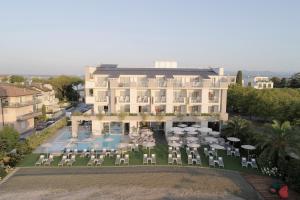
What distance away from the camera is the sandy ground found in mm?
16047

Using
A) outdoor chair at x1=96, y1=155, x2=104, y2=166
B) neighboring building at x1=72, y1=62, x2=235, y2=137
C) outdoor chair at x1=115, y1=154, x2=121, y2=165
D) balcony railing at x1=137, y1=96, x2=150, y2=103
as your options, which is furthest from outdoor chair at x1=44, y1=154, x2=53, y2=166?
balcony railing at x1=137, y1=96, x2=150, y2=103

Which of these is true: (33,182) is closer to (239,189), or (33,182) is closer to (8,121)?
(239,189)

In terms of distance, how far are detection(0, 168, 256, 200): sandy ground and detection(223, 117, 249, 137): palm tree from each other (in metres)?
8.79

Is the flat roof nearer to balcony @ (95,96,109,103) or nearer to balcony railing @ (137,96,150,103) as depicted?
balcony @ (95,96,109,103)

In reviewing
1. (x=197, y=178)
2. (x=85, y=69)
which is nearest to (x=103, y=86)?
(x=85, y=69)

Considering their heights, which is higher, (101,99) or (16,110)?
(101,99)

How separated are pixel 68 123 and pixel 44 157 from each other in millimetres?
15906

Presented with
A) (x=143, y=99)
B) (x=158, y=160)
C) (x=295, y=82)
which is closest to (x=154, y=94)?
(x=143, y=99)

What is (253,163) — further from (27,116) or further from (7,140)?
(27,116)

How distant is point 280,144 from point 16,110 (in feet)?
119

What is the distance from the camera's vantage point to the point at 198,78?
38.0 meters

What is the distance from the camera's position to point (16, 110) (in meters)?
37.5

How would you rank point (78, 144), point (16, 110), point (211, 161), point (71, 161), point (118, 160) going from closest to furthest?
point (211, 161) < point (71, 161) < point (118, 160) < point (78, 144) < point (16, 110)

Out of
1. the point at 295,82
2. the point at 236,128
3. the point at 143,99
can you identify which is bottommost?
the point at 236,128
